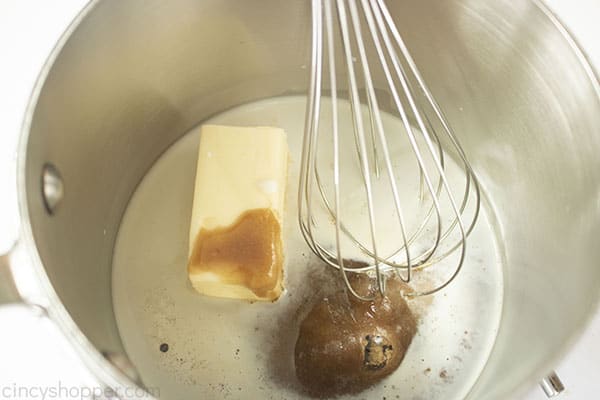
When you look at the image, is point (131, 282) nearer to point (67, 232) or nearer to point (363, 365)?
point (67, 232)

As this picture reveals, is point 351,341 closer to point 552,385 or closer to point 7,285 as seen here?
point 552,385

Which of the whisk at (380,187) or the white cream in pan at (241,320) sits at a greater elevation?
the whisk at (380,187)

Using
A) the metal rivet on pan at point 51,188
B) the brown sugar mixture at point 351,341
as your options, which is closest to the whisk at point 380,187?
the brown sugar mixture at point 351,341

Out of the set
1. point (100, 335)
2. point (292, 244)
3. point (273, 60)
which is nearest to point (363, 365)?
point (292, 244)

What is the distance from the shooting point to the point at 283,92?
762 millimetres

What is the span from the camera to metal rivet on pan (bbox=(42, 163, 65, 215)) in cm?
51

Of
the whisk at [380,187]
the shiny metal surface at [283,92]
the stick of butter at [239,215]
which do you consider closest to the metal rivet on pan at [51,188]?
the shiny metal surface at [283,92]

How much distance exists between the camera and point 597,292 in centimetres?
47

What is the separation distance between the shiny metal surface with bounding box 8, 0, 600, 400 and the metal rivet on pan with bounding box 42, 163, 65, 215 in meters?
0.01

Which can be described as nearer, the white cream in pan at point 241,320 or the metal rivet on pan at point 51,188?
the metal rivet on pan at point 51,188

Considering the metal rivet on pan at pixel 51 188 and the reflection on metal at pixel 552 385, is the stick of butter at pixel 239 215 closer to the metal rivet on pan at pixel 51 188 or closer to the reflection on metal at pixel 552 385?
the metal rivet on pan at pixel 51 188

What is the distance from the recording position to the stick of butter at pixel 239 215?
1.96 ft

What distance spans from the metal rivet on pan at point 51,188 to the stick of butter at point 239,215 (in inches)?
5.4

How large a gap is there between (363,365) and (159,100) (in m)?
0.38
